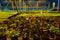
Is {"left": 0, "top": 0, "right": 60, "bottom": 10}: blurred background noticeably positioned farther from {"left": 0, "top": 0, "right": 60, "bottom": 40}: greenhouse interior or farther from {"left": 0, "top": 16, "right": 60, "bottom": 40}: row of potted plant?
{"left": 0, "top": 16, "right": 60, "bottom": 40}: row of potted plant

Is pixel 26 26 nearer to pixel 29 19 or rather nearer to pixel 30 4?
pixel 29 19

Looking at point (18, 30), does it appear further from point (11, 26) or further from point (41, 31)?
point (41, 31)

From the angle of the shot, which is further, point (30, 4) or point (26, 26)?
point (30, 4)

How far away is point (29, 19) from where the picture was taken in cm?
231

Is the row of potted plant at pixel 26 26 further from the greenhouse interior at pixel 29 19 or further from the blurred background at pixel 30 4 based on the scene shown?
the blurred background at pixel 30 4

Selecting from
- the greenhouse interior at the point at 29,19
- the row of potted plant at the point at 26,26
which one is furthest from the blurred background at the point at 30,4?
the row of potted plant at the point at 26,26

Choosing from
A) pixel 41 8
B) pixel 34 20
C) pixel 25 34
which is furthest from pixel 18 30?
pixel 41 8

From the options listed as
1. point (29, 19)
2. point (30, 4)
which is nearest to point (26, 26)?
point (29, 19)

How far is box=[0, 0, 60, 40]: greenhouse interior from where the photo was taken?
2.25m

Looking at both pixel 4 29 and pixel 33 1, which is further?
pixel 33 1

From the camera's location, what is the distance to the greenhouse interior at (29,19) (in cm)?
225

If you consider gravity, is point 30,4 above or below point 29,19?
above

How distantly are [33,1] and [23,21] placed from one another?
35 cm

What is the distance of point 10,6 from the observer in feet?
7.95
